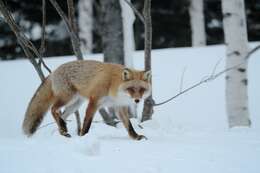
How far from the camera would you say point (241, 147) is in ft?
15.9

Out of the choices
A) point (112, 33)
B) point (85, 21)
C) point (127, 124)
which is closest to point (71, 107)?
point (127, 124)

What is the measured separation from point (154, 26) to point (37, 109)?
1792cm

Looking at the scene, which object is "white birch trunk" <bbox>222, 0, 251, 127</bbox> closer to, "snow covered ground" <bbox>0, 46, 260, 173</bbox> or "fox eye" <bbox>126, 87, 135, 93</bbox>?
"snow covered ground" <bbox>0, 46, 260, 173</bbox>

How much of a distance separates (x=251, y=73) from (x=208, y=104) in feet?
6.47

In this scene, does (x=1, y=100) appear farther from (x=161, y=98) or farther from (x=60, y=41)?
(x=60, y=41)

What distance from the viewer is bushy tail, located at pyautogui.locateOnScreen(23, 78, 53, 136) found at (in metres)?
6.69

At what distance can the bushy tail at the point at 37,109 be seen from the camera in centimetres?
669

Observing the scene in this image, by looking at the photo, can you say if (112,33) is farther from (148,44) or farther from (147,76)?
(147,76)

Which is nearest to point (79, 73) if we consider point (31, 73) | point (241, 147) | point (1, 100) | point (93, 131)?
point (93, 131)

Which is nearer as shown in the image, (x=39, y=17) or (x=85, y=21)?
(x=85, y=21)

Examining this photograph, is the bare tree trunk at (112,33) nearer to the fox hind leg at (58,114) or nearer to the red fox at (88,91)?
the red fox at (88,91)

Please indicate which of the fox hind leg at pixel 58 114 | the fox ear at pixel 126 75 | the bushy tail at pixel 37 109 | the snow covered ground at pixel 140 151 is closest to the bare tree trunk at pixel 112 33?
the snow covered ground at pixel 140 151

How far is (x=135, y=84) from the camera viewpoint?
635 cm

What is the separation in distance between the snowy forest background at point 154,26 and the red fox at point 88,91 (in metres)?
14.7
